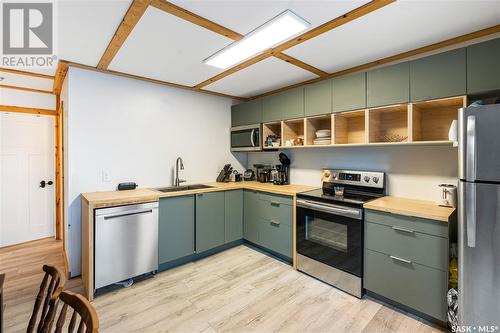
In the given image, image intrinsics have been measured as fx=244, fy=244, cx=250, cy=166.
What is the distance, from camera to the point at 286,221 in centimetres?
297

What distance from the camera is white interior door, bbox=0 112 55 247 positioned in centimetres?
353

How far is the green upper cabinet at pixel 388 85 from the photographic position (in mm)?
2193

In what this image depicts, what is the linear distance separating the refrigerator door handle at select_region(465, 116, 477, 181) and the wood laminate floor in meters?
1.25

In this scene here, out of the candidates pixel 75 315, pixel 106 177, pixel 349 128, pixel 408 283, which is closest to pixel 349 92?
pixel 349 128

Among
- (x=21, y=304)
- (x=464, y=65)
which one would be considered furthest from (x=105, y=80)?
(x=464, y=65)

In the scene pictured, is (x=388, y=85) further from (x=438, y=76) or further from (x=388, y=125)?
(x=388, y=125)

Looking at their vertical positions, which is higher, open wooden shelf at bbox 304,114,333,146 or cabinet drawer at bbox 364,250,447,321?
open wooden shelf at bbox 304,114,333,146

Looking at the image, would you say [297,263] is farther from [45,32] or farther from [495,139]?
[45,32]

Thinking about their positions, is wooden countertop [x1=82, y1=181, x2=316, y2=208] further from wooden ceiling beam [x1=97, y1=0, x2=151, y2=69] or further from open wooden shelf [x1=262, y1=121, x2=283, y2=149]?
wooden ceiling beam [x1=97, y1=0, x2=151, y2=69]

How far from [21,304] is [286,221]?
2.68m

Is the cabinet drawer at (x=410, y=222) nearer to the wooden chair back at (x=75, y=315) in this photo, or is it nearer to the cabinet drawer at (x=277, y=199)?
the cabinet drawer at (x=277, y=199)

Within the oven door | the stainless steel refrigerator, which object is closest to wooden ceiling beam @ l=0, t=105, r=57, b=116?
the oven door

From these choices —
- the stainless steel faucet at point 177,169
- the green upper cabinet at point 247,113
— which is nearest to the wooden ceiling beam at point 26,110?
the stainless steel faucet at point 177,169

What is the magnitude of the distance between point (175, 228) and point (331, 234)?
1743mm
